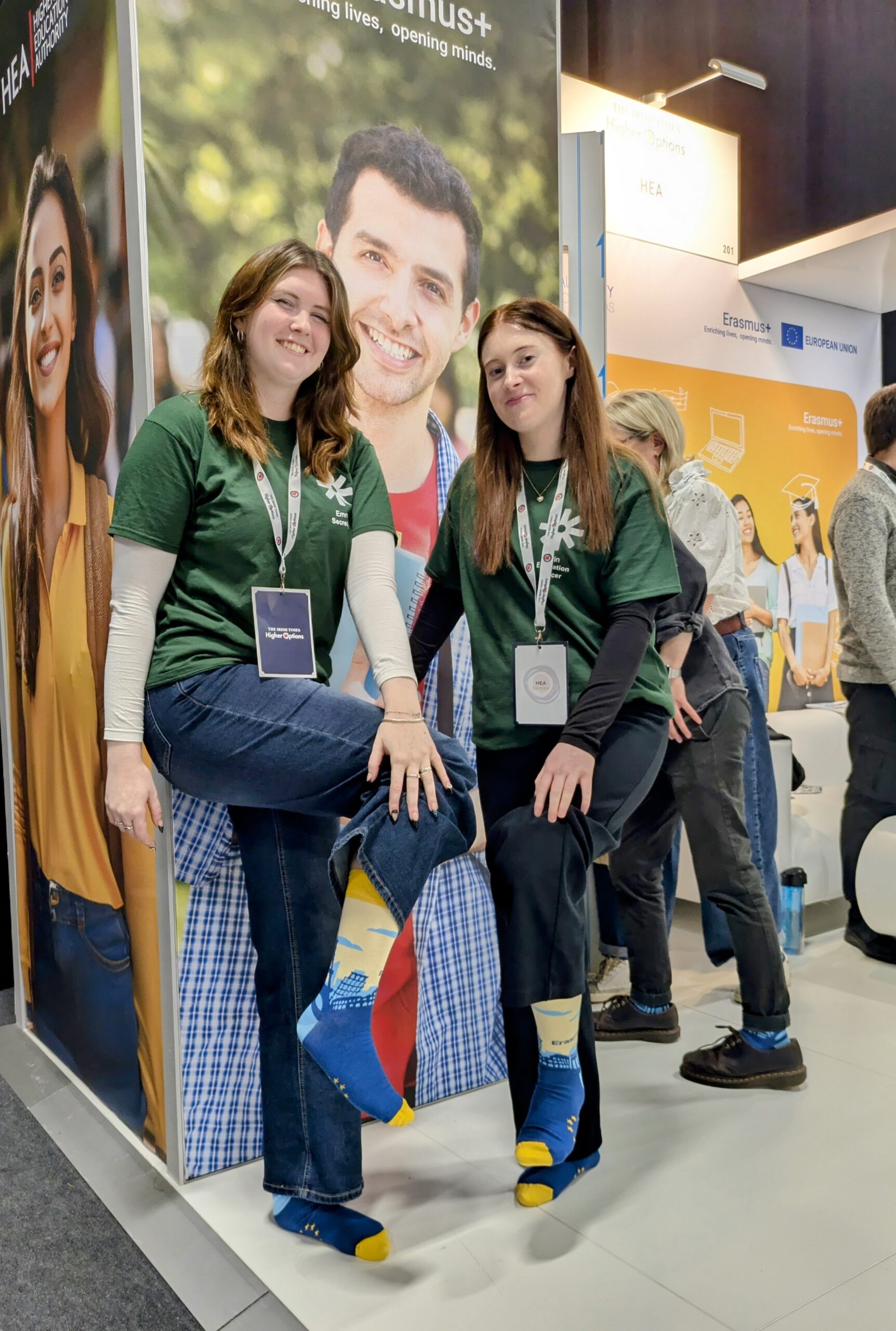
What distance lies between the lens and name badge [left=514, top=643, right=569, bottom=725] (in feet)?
5.65

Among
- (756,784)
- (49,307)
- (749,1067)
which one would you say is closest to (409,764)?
(749,1067)

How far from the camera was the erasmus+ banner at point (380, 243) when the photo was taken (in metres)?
1.85

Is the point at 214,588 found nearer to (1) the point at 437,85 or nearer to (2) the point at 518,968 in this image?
(2) the point at 518,968

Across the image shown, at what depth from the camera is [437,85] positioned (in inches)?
85.4

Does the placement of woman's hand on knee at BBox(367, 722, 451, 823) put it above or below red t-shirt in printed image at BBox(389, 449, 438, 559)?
below

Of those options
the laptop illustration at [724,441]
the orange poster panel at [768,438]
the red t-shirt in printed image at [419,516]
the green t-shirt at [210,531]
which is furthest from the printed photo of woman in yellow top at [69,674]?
the laptop illustration at [724,441]

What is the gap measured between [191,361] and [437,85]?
2.76 ft

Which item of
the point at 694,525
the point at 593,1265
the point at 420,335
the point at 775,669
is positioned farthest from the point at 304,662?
the point at 775,669

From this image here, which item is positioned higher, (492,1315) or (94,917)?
(94,917)

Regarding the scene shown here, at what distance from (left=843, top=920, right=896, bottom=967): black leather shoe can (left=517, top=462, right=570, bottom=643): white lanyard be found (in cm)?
189

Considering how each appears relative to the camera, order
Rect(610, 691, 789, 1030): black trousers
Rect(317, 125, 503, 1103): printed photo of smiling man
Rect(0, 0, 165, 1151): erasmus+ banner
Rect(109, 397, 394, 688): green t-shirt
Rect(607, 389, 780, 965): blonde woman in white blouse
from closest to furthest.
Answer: Rect(109, 397, 394, 688): green t-shirt → Rect(0, 0, 165, 1151): erasmus+ banner → Rect(317, 125, 503, 1103): printed photo of smiling man → Rect(610, 691, 789, 1030): black trousers → Rect(607, 389, 780, 965): blonde woman in white blouse

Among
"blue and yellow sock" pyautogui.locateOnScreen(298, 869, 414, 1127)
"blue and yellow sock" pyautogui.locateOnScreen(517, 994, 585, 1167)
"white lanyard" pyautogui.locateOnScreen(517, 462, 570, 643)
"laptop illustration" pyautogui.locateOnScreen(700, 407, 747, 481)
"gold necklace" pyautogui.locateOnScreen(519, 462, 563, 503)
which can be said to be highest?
"laptop illustration" pyautogui.locateOnScreen(700, 407, 747, 481)

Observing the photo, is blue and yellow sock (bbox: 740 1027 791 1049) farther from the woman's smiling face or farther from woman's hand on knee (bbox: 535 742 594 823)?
the woman's smiling face

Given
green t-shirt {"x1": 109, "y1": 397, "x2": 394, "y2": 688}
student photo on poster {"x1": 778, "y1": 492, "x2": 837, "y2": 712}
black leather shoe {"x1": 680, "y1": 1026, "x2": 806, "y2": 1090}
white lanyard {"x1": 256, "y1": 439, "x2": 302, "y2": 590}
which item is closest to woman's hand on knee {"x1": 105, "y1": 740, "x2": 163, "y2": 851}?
Answer: green t-shirt {"x1": 109, "y1": 397, "x2": 394, "y2": 688}
